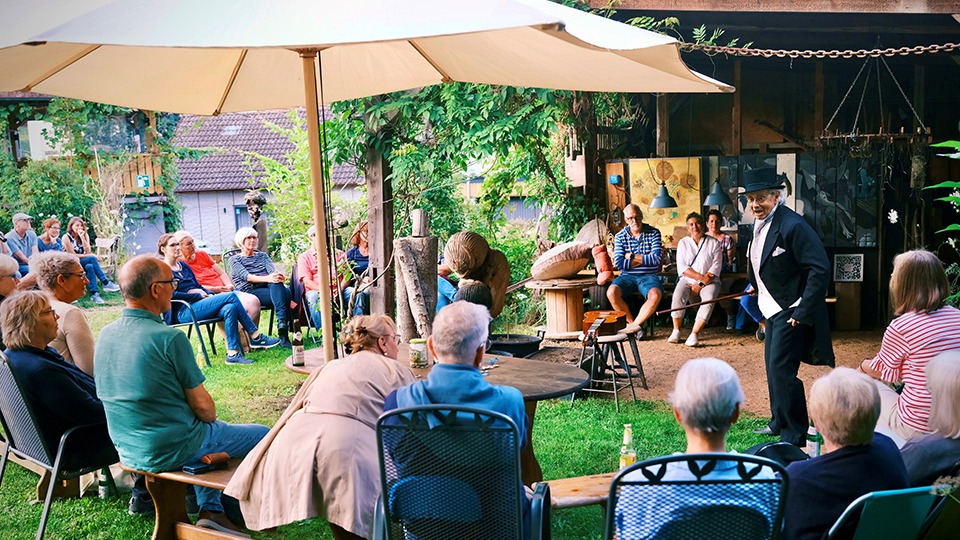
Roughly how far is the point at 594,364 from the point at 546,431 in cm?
108

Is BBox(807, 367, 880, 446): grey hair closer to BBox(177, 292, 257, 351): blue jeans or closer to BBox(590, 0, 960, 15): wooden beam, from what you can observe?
BBox(590, 0, 960, 15): wooden beam

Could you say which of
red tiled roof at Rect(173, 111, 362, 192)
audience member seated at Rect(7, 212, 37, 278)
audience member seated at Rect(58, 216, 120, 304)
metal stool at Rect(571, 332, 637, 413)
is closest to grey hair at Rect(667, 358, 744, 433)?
metal stool at Rect(571, 332, 637, 413)

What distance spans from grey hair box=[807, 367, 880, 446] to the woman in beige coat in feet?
5.27

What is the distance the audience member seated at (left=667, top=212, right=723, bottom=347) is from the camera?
9.62 m

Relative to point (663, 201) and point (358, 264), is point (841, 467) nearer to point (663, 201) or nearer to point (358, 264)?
point (358, 264)

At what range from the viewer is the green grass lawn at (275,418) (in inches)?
175

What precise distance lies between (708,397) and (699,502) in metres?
0.33

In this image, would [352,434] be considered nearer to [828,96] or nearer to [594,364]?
[594,364]

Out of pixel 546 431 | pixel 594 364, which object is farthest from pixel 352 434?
pixel 594 364

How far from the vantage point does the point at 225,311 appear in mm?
8812

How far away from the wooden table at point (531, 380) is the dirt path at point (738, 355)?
260cm

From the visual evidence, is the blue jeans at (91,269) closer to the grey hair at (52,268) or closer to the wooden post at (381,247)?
the wooden post at (381,247)

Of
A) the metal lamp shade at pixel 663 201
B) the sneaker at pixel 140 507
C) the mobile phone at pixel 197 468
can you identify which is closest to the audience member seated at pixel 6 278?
the sneaker at pixel 140 507

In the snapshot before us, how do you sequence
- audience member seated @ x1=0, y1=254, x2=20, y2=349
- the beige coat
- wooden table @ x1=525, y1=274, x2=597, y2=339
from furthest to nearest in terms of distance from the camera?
wooden table @ x1=525, y1=274, x2=597, y2=339 < audience member seated @ x1=0, y1=254, x2=20, y2=349 < the beige coat
